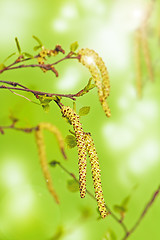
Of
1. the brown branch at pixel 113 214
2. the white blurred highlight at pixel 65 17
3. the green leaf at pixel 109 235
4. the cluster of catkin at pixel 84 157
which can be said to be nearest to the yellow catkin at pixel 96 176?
the cluster of catkin at pixel 84 157

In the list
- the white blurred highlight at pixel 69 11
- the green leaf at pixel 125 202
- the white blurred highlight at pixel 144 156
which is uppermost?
the white blurred highlight at pixel 69 11

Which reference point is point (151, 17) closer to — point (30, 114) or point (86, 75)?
point (86, 75)

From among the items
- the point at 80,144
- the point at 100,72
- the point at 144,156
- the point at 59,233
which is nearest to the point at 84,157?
the point at 80,144

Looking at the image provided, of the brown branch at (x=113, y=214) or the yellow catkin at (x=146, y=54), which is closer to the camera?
the brown branch at (x=113, y=214)

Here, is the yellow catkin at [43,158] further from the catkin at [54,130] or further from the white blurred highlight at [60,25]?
the white blurred highlight at [60,25]

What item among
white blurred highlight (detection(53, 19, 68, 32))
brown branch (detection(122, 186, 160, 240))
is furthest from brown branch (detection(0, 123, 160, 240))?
white blurred highlight (detection(53, 19, 68, 32))

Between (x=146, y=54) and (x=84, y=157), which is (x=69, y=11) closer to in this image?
(x=146, y=54)
